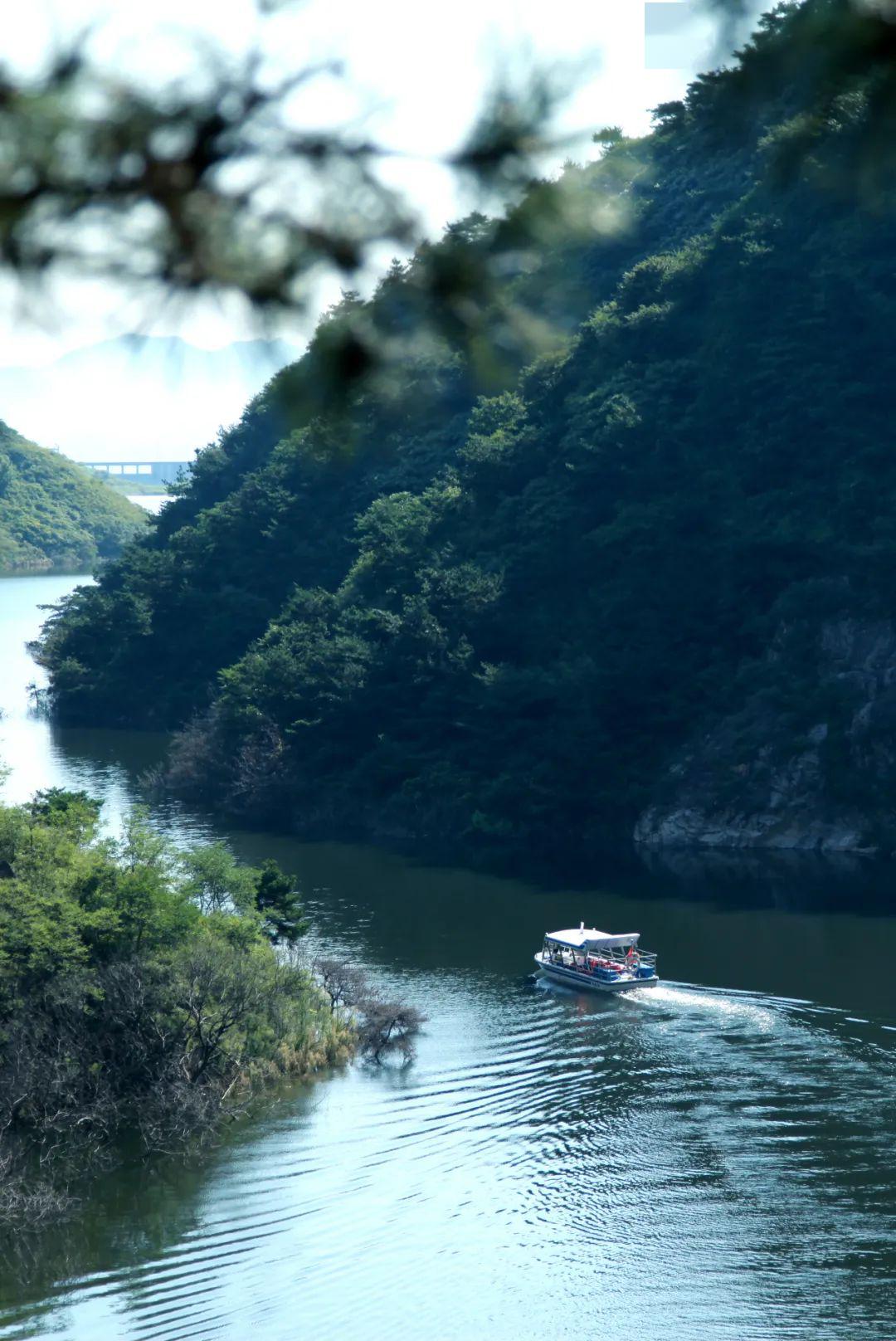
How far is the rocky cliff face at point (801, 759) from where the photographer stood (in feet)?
137

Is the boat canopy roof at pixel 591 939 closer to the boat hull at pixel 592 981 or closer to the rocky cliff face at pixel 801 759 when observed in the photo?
the boat hull at pixel 592 981

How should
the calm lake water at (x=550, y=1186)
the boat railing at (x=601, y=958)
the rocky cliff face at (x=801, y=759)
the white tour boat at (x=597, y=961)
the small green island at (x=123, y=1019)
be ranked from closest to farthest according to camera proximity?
1. the calm lake water at (x=550, y=1186)
2. the small green island at (x=123, y=1019)
3. the white tour boat at (x=597, y=961)
4. the boat railing at (x=601, y=958)
5. the rocky cliff face at (x=801, y=759)

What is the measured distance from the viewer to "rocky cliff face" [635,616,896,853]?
4184cm

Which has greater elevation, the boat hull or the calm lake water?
the boat hull

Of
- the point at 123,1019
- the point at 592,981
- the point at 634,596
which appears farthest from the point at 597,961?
the point at 634,596

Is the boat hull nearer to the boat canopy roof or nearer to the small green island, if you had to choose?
the boat canopy roof

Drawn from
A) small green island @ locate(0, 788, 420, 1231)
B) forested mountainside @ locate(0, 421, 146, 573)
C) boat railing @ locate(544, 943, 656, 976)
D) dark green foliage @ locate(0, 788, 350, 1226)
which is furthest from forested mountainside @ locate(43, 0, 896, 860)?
forested mountainside @ locate(0, 421, 146, 573)

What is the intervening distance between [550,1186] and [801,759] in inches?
911

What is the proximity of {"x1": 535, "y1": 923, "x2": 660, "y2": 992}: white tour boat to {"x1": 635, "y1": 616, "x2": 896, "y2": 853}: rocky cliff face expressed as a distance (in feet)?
36.0

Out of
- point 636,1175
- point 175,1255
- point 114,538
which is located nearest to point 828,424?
point 636,1175

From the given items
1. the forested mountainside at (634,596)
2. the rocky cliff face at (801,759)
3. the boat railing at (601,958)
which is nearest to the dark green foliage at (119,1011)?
the boat railing at (601,958)

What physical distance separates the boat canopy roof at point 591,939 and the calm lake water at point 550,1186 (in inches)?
41.9

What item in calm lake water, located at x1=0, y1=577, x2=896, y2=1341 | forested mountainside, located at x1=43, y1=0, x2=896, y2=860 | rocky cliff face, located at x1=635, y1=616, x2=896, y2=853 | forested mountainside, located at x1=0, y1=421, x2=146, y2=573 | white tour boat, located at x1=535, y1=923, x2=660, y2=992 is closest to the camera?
calm lake water, located at x1=0, y1=577, x2=896, y2=1341

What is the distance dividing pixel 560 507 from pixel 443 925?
1756cm
